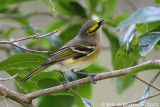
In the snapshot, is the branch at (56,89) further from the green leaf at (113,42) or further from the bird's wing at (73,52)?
the green leaf at (113,42)

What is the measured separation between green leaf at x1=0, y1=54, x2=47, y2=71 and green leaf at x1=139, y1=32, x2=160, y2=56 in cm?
85

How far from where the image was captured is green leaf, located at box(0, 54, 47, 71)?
8.46 ft

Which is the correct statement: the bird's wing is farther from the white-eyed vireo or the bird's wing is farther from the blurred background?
the blurred background

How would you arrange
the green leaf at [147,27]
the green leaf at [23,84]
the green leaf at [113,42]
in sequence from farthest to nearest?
the green leaf at [113,42] < the green leaf at [23,84] < the green leaf at [147,27]

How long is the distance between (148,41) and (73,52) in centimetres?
99

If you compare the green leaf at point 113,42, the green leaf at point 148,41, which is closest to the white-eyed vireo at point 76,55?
the green leaf at point 113,42

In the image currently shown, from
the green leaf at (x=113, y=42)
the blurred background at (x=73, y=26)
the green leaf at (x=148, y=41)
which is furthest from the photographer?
the blurred background at (x=73, y=26)

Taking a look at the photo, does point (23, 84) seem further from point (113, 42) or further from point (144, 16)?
point (113, 42)

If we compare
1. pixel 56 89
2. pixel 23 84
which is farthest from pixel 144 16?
pixel 23 84

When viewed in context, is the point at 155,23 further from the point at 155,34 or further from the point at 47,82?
the point at 47,82

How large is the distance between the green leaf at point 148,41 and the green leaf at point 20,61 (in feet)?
2.78

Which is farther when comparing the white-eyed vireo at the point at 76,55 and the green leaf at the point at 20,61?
the white-eyed vireo at the point at 76,55

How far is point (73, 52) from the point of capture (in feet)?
10.3

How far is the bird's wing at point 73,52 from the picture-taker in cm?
302
